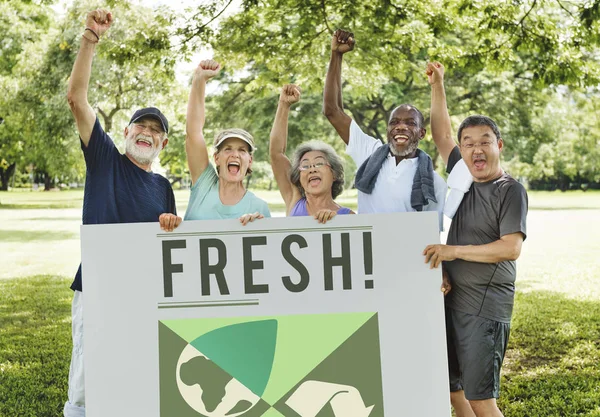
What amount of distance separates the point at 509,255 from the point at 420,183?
25.6 inches

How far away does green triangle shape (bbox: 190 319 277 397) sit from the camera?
3.28m

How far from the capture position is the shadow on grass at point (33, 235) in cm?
1867

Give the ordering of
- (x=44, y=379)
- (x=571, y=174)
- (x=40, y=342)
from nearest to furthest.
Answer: (x=44, y=379), (x=40, y=342), (x=571, y=174)

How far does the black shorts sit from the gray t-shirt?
0.17 ft

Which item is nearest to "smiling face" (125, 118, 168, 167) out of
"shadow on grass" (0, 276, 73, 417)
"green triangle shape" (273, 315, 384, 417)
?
"green triangle shape" (273, 315, 384, 417)

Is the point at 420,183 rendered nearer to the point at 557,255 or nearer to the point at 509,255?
the point at 509,255

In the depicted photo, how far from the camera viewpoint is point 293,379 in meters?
3.28

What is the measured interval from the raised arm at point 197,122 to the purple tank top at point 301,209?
0.61 m

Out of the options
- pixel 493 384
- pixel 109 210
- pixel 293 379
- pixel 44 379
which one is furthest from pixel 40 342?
pixel 493 384

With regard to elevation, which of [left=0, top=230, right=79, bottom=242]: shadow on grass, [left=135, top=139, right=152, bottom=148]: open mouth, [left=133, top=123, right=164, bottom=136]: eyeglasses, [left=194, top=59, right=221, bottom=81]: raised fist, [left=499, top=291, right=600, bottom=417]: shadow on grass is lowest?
[left=499, top=291, right=600, bottom=417]: shadow on grass

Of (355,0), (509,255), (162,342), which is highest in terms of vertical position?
(355,0)

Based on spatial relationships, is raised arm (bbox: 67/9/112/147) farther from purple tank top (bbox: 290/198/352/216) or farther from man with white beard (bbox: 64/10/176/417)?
purple tank top (bbox: 290/198/352/216)

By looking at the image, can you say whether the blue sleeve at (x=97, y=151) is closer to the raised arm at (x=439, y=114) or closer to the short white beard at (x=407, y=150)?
the short white beard at (x=407, y=150)

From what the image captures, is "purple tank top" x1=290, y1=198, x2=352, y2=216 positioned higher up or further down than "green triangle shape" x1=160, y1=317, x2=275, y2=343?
higher up
